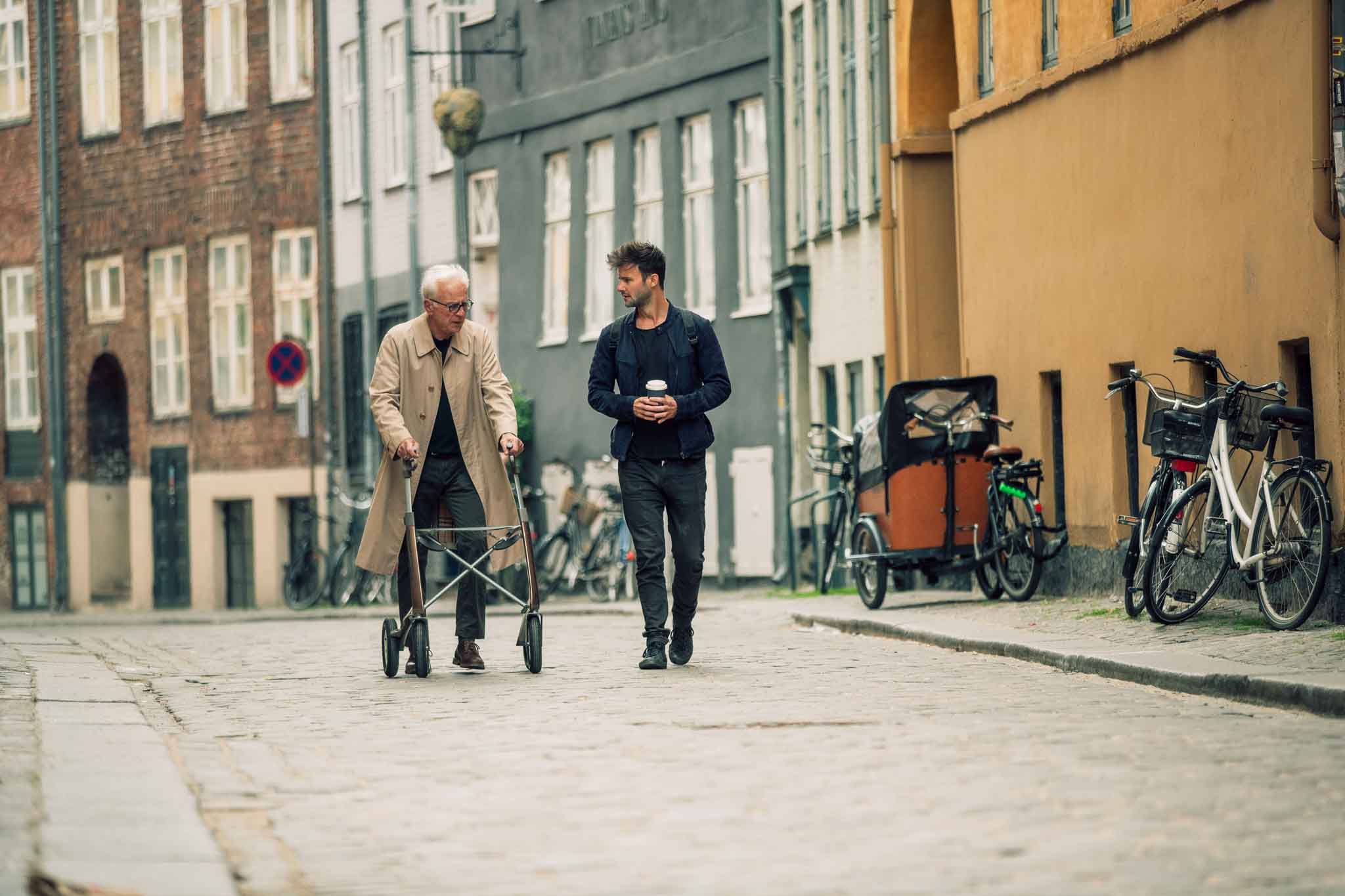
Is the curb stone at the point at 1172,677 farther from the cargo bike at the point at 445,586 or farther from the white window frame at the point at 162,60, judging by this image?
the white window frame at the point at 162,60

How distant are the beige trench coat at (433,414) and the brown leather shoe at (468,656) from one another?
1.53ft

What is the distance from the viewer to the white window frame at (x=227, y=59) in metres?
40.2

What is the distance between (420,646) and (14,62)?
1393 inches

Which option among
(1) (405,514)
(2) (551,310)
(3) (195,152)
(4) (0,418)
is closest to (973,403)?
(1) (405,514)

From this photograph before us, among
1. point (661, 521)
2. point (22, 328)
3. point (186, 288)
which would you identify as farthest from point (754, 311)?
point (22, 328)

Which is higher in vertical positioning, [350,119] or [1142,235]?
[350,119]

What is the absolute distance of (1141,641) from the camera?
1309cm

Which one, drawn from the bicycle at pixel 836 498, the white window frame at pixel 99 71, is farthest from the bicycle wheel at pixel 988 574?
the white window frame at pixel 99 71

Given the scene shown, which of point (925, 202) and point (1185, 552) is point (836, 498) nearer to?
point (925, 202)

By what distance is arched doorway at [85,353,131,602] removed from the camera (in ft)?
139

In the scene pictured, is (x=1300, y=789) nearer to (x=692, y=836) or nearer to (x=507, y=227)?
(x=692, y=836)

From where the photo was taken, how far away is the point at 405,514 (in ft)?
40.5

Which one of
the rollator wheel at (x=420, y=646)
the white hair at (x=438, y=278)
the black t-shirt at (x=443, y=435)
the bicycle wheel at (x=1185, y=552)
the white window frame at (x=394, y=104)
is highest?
the white window frame at (x=394, y=104)

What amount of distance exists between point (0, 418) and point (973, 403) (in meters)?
29.1
